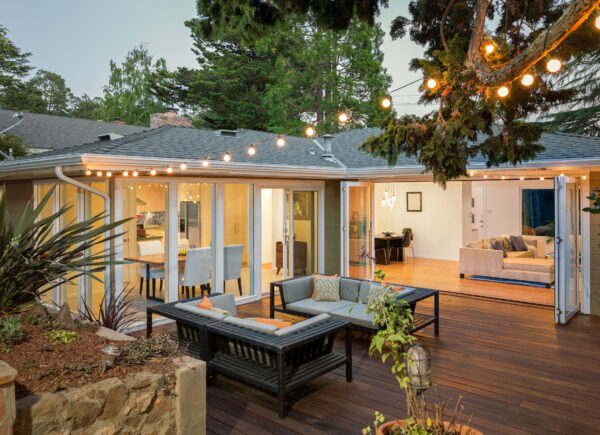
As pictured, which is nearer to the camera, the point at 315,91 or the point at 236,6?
the point at 236,6

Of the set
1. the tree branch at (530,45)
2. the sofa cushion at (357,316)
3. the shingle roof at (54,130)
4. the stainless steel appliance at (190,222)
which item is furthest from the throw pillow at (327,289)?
the shingle roof at (54,130)

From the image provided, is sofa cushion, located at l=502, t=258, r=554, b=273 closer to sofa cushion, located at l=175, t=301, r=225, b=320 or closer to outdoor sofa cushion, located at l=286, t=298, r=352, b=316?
outdoor sofa cushion, located at l=286, t=298, r=352, b=316

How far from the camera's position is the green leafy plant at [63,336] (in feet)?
10.3

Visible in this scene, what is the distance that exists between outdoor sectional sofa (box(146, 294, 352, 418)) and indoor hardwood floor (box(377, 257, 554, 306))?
5.16 m

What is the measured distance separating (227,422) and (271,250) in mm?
7914

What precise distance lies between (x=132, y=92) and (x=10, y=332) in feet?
91.7

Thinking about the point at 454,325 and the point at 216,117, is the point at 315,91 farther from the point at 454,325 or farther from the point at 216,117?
the point at 454,325

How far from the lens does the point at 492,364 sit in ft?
16.8

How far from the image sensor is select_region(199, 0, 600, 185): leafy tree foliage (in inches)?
168

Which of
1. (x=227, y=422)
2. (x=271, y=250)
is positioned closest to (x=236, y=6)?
(x=227, y=422)

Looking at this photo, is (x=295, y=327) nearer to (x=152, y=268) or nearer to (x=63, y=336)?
(x=63, y=336)

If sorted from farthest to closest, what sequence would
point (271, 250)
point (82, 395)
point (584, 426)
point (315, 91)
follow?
point (315, 91)
point (271, 250)
point (584, 426)
point (82, 395)

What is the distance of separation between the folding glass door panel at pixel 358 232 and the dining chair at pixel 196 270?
2836 mm

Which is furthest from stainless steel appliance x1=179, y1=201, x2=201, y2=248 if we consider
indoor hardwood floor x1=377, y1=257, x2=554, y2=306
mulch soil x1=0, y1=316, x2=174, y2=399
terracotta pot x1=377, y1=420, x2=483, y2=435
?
terracotta pot x1=377, y1=420, x2=483, y2=435
